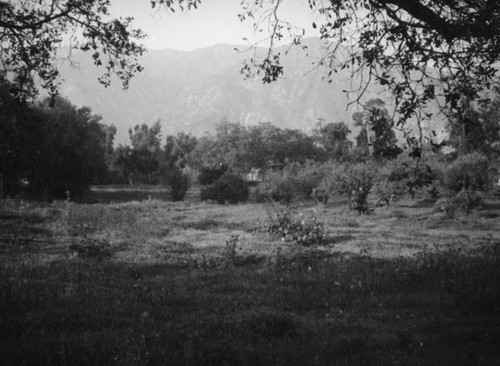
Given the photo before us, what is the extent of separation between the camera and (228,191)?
154 ft

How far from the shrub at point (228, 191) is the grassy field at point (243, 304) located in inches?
1185

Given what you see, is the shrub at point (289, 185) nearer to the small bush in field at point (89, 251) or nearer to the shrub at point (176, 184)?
the shrub at point (176, 184)

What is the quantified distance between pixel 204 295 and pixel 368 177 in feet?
85.4

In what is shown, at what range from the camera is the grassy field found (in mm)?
5188

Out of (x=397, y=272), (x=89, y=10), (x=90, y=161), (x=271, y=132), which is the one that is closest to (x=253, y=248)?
(x=397, y=272)

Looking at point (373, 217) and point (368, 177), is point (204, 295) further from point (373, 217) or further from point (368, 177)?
point (368, 177)

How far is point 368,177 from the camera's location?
32000 millimetres

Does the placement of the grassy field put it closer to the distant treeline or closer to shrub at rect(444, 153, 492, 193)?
the distant treeline

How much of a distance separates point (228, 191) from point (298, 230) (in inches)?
1157

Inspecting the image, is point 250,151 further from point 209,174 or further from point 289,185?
point 289,185

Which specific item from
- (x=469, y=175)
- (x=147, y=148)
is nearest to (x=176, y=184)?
(x=469, y=175)

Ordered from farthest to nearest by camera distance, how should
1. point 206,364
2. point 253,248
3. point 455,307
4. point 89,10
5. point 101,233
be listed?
point 101,233, point 253,248, point 89,10, point 455,307, point 206,364

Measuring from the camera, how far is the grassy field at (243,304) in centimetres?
519

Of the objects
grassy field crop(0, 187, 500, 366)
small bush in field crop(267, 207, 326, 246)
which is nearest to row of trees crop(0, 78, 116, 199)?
grassy field crop(0, 187, 500, 366)
